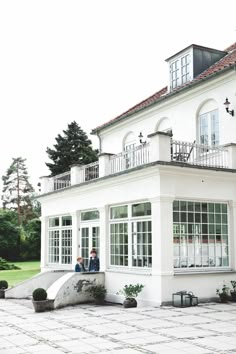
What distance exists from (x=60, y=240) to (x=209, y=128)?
27.8 ft

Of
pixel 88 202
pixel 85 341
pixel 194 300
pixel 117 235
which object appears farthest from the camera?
pixel 88 202

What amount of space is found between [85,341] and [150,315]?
3554mm

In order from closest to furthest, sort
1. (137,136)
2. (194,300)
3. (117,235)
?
1. (194,300)
2. (117,235)
3. (137,136)

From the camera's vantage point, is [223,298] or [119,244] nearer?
[223,298]

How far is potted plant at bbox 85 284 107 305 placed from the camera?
647 inches

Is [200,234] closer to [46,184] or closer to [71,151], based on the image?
[46,184]

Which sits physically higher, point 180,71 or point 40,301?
point 180,71

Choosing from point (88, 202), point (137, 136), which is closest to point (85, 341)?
point (88, 202)

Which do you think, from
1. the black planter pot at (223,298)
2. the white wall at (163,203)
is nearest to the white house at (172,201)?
the white wall at (163,203)

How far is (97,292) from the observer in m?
16.5

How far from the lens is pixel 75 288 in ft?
53.8

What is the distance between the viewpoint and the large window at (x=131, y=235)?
52.0 ft

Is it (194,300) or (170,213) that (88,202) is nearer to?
(170,213)

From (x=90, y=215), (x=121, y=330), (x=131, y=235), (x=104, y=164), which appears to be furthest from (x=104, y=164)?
(x=121, y=330)
